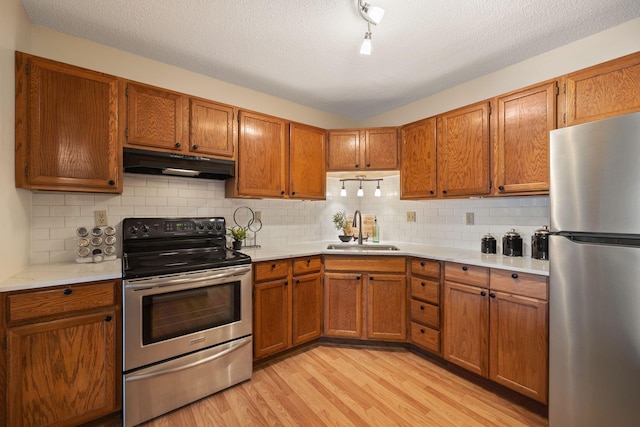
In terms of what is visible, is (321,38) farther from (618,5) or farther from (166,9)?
(618,5)

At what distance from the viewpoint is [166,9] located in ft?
5.81

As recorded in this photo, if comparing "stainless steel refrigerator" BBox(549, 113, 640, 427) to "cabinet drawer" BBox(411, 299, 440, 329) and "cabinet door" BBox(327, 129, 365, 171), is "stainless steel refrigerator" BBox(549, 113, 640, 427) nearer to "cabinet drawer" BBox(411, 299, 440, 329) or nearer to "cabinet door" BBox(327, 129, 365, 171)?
"cabinet drawer" BBox(411, 299, 440, 329)

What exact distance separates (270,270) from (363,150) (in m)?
1.63

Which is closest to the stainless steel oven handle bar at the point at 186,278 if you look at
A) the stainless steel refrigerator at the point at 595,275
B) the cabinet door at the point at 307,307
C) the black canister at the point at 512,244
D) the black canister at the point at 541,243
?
the cabinet door at the point at 307,307

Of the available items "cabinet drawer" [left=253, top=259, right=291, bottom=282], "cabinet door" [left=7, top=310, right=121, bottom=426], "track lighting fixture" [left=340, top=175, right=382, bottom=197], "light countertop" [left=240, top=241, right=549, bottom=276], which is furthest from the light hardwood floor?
"track lighting fixture" [left=340, top=175, right=382, bottom=197]

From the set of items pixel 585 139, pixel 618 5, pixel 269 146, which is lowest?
pixel 585 139

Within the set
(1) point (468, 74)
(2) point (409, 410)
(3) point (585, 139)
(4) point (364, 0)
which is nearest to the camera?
(3) point (585, 139)

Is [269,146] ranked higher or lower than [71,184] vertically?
higher

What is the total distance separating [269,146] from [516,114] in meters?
2.08

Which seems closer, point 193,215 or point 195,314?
point 195,314

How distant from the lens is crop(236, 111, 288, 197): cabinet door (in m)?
2.56

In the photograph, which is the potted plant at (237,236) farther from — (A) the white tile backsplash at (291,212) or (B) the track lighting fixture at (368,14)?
(B) the track lighting fixture at (368,14)

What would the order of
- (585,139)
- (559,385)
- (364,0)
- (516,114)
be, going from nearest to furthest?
(585,139) → (559,385) → (364,0) → (516,114)

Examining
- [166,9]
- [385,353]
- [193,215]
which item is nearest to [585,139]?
[385,353]
